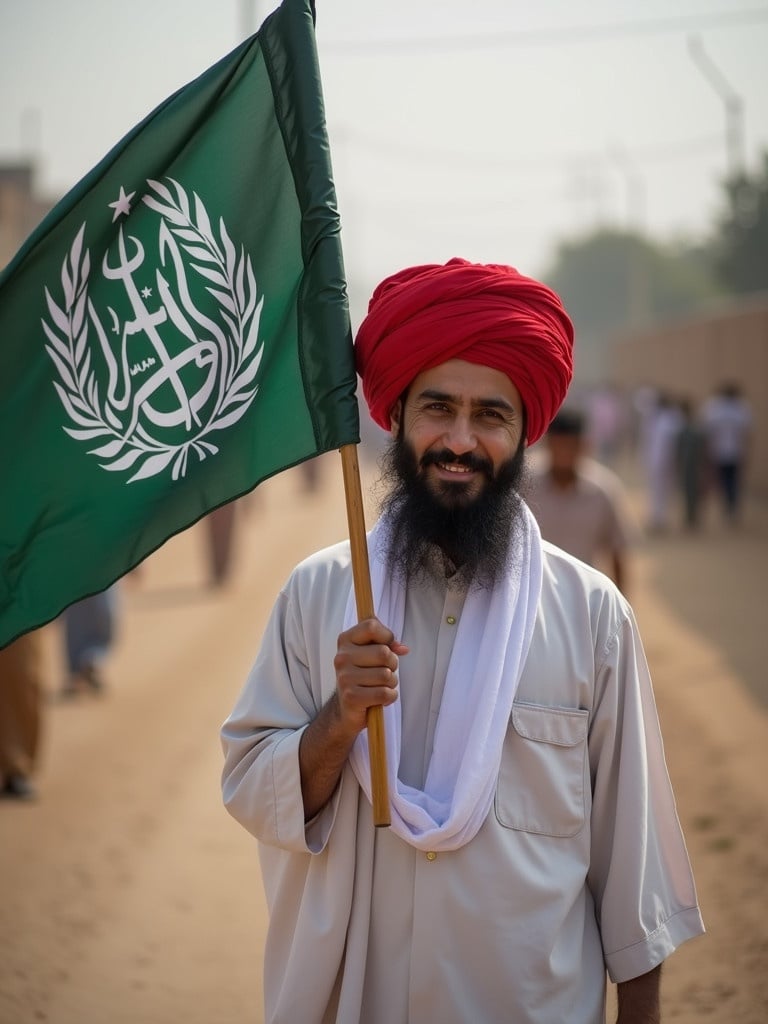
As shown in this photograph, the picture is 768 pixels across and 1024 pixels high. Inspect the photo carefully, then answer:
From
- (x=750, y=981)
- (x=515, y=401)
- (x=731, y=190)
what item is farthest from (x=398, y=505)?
(x=731, y=190)

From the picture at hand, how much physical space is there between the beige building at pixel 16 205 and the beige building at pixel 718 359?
12256 millimetres

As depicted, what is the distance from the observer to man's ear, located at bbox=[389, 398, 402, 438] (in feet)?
9.66

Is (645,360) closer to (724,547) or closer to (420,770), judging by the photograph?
(724,547)

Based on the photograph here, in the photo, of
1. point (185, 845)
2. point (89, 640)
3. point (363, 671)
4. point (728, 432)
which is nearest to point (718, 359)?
point (728, 432)

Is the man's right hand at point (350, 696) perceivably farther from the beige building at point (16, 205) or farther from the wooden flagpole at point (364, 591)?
the beige building at point (16, 205)

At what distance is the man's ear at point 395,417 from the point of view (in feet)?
9.66

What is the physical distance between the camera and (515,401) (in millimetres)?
2920

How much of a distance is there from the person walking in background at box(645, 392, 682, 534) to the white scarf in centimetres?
1693

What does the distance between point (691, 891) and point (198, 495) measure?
1.30 meters

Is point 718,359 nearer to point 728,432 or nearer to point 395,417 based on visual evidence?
point 728,432

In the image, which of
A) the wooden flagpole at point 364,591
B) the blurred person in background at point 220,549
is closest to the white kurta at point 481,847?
the wooden flagpole at point 364,591

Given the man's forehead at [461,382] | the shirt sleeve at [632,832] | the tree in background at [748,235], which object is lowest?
the shirt sleeve at [632,832]

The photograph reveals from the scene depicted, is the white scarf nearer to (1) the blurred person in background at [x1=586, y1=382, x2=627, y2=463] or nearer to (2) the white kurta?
(2) the white kurta

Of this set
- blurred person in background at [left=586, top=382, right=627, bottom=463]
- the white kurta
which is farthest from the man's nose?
blurred person in background at [left=586, top=382, right=627, bottom=463]
